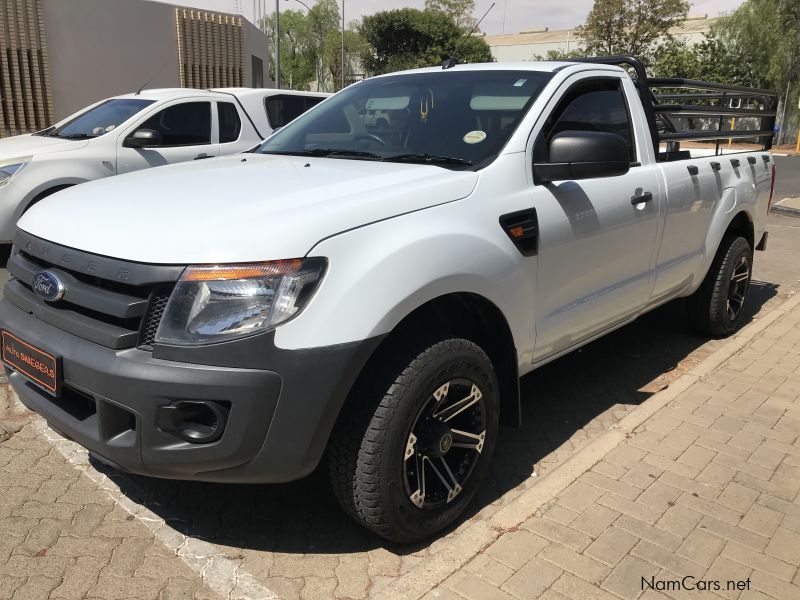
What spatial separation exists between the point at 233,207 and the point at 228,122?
580 cm

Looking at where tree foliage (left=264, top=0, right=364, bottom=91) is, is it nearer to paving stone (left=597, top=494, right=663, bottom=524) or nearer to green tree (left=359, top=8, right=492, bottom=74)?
green tree (left=359, top=8, right=492, bottom=74)

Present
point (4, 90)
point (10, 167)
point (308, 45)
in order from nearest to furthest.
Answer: point (10, 167) → point (4, 90) → point (308, 45)

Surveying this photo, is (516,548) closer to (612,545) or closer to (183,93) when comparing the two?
(612,545)

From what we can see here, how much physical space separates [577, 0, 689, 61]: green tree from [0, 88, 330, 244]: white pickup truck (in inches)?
1548

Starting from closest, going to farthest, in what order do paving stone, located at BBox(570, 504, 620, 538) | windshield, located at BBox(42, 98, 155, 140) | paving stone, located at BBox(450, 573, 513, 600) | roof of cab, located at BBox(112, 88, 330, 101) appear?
paving stone, located at BBox(450, 573, 513, 600) < paving stone, located at BBox(570, 504, 620, 538) < windshield, located at BBox(42, 98, 155, 140) < roof of cab, located at BBox(112, 88, 330, 101)

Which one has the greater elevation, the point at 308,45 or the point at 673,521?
the point at 308,45

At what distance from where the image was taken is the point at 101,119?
741 cm

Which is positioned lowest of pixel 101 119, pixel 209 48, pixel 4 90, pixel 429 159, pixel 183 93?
pixel 429 159

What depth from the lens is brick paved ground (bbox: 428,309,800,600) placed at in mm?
2441

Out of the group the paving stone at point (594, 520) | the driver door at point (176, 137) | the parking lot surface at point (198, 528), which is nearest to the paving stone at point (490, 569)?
the parking lot surface at point (198, 528)

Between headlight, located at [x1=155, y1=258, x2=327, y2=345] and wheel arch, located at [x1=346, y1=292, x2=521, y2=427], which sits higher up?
headlight, located at [x1=155, y1=258, x2=327, y2=345]

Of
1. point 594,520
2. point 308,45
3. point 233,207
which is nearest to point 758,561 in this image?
point 594,520

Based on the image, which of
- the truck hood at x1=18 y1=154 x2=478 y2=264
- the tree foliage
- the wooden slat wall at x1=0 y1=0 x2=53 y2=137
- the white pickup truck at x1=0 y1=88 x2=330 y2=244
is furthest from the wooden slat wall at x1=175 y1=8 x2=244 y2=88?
the tree foliage


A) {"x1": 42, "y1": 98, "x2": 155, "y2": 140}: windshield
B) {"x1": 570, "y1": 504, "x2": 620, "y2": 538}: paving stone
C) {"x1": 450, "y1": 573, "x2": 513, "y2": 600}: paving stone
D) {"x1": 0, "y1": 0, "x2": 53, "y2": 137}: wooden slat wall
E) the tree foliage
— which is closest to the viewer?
{"x1": 450, "y1": 573, "x2": 513, "y2": 600}: paving stone
